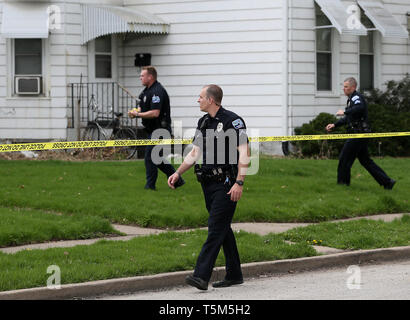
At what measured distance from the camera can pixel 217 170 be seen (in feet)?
26.9

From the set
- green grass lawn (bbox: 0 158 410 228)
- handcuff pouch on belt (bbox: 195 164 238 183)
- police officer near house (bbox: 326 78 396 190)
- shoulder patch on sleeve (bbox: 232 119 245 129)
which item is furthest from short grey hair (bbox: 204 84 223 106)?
police officer near house (bbox: 326 78 396 190)

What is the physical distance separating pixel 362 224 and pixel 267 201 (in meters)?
1.80

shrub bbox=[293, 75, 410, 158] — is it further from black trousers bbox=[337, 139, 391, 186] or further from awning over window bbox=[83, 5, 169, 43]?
black trousers bbox=[337, 139, 391, 186]

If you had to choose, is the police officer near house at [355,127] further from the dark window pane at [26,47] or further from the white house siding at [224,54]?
the dark window pane at [26,47]

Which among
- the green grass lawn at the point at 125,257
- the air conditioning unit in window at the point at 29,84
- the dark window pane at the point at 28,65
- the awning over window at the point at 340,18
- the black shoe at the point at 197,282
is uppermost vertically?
the awning over window at the point at 340,18

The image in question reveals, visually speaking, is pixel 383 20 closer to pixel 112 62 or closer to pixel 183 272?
pixel 112 62

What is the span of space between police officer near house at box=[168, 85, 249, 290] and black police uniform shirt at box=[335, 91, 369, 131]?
19.9ft

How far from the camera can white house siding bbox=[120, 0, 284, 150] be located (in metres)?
20.0

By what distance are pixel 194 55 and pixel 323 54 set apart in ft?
10.4

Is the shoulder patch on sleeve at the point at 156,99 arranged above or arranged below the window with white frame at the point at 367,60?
below

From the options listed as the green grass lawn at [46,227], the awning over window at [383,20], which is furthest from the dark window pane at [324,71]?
the green grass lawn at [46,227]

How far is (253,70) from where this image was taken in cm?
2016

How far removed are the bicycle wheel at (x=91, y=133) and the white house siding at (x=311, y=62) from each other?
4.65 meters

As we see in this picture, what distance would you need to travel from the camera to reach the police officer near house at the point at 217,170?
26.6 feet
